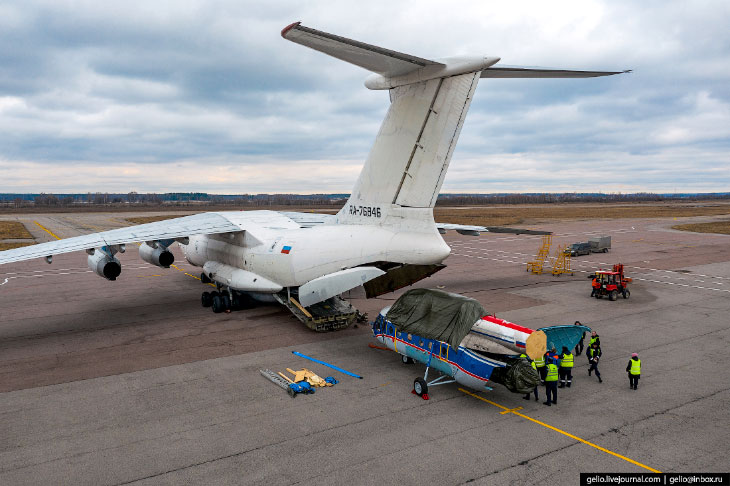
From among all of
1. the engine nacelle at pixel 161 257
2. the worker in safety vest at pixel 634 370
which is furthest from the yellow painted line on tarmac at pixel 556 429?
the engine nacelle at pixel 161 257

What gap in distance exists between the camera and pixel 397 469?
8383 millimetres

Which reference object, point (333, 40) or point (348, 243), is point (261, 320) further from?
point (333, 40)

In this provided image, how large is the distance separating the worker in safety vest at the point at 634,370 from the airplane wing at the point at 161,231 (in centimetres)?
1269

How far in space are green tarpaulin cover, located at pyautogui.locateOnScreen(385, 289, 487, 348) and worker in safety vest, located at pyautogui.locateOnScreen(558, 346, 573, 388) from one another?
2.16 metres

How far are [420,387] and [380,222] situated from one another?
5.65 m

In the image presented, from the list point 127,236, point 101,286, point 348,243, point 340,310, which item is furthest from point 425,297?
point 101,286

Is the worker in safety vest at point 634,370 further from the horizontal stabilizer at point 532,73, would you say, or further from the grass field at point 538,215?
the grass field at point 538,215

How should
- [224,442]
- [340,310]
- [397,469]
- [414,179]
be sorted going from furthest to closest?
[340,310] → [414,179] → [224,442] → [397,469]

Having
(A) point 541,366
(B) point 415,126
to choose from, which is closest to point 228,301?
→ (B) point 415,126

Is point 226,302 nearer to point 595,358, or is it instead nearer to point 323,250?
point 323,250

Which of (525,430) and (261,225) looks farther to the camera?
(261,225)

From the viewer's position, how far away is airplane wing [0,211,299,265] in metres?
16.3

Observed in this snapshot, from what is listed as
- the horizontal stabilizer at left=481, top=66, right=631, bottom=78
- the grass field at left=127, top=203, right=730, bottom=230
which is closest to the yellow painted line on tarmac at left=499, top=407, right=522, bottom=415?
the horizontal stabilizer at left=481, top=66, right=631, bottom=78

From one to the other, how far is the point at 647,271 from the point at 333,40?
27.4 metres
